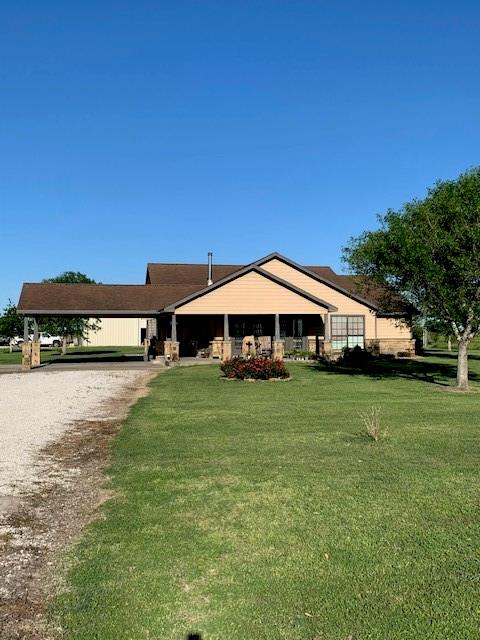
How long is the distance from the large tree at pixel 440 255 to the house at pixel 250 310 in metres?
8.96

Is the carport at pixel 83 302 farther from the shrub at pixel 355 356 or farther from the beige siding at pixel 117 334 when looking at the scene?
the beige siding at pixel 117 334

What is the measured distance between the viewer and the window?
113 ft

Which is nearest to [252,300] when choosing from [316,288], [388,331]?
[316,288]

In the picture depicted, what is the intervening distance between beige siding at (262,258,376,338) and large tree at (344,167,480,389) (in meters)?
15.0

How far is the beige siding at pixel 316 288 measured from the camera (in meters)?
34.0

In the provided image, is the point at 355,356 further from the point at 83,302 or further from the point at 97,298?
the point at 83,302

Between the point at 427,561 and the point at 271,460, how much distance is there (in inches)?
146

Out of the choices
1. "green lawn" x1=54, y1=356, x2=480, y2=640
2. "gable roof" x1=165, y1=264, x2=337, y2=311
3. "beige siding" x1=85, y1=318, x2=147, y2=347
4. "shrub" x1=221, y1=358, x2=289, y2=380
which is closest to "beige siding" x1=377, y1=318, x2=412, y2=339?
"gable roof" x1=165, y1=264, x2=337, y2=311

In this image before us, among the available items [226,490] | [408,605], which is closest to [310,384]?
[226,490]

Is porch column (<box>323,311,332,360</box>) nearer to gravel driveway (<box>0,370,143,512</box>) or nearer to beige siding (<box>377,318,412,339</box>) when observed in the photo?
beige siding (<box>377,318,412,339</box>)

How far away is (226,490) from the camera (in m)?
6.83

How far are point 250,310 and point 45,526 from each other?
25.2 m

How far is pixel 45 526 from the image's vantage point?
580 cm

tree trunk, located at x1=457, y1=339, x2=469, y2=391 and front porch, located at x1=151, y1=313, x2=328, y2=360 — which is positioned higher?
front porch, located at x1=151, y1=313, x2=328, y2=360
